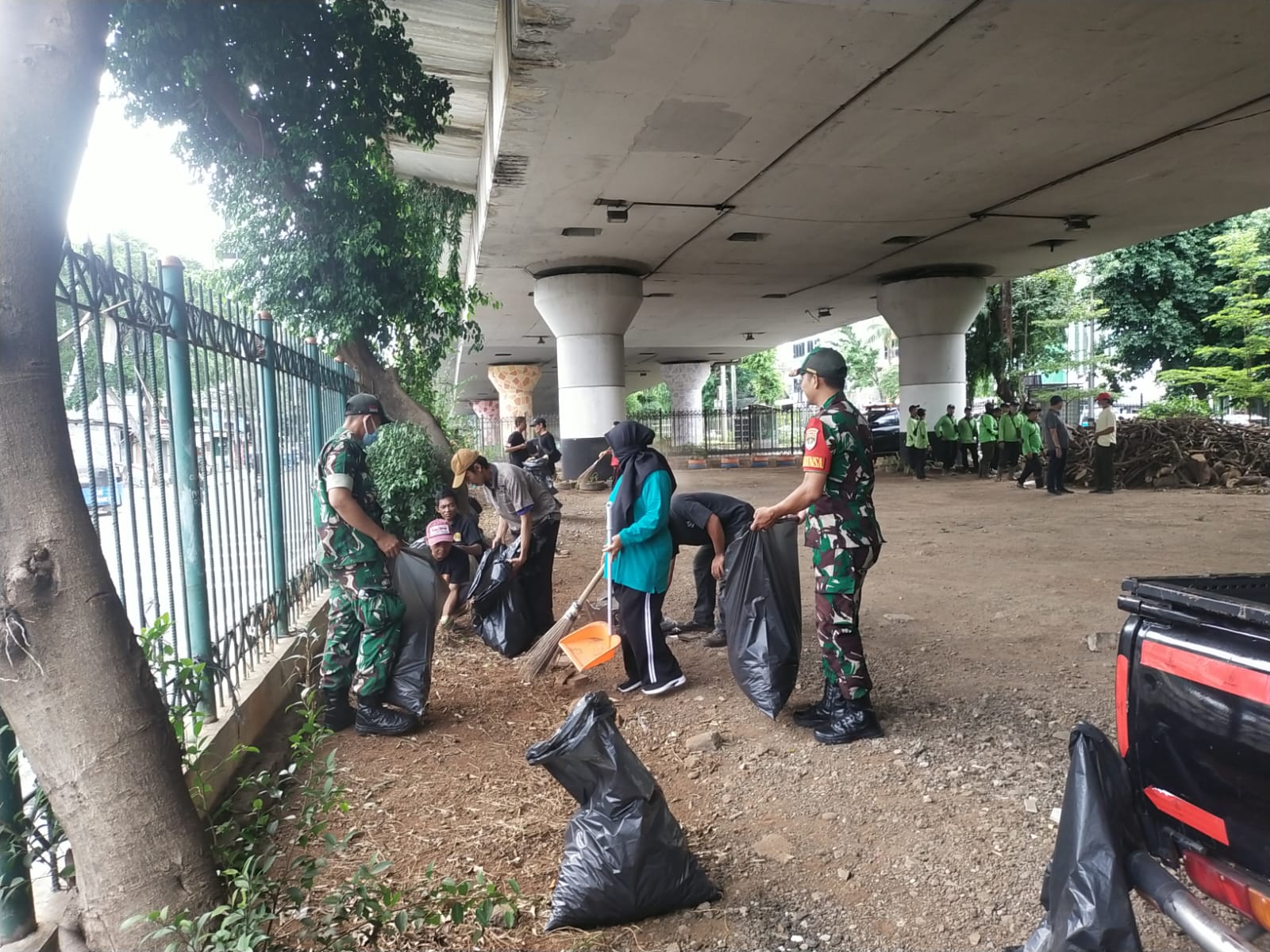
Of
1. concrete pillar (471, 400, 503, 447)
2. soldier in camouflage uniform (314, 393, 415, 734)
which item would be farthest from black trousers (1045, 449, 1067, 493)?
concrete pillar (471, 400, 503, 447)

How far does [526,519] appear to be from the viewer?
4.82 meters

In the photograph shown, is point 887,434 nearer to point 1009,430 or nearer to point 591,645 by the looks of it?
point 1009,430

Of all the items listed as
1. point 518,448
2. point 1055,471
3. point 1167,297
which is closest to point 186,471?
point 518,448

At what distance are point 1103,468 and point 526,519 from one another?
36.3 feet

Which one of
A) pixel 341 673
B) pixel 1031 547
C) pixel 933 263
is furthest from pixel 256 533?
pixel 933 263

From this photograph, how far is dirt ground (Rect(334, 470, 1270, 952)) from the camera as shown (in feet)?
7.86

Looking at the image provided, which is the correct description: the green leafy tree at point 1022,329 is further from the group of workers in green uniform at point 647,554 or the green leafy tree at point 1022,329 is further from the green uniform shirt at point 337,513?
the green uniform shirt at point 337,513

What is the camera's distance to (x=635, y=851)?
2287 mm

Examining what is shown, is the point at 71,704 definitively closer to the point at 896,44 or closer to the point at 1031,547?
the point at 896,44

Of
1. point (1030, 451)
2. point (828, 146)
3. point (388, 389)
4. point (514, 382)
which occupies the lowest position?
point (1030, 451)

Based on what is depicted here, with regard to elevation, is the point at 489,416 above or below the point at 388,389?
below

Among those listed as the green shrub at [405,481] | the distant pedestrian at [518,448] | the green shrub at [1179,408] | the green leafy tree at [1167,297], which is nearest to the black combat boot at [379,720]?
the green shrub at [405,481]

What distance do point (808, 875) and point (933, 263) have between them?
538 inches

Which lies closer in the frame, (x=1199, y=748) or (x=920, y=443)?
(x=1199, y=748)
